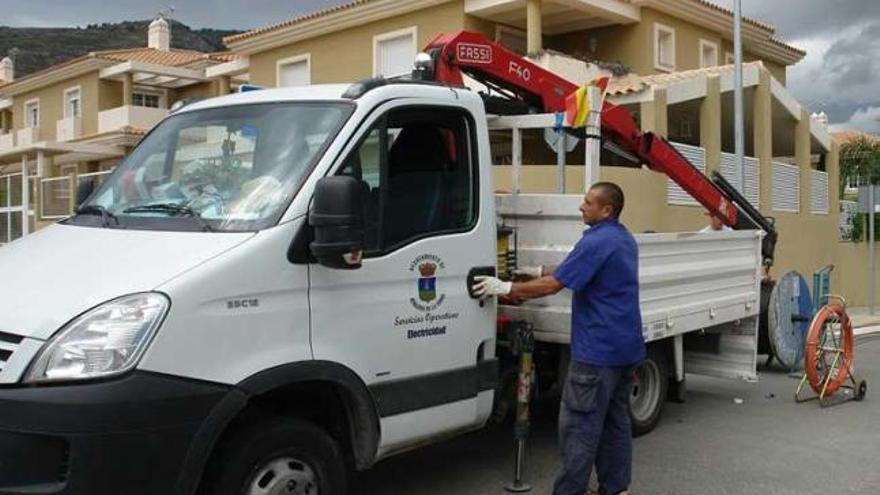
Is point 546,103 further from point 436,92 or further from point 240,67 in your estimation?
point 240,67

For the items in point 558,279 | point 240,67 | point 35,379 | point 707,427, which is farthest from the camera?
point 240,67

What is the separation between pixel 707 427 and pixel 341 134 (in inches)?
174

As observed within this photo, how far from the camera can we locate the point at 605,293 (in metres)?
4.91

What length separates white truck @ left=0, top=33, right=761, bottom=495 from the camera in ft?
11.3

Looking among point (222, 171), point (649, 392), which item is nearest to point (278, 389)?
point (222, 171)

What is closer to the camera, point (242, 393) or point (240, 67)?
point (242, 393)

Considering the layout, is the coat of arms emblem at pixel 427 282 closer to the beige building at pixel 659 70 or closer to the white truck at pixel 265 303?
the white truck at pixel 265 303

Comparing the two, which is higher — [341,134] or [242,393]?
[341,134]

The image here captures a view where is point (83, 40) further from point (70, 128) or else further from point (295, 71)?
point (295, 71)

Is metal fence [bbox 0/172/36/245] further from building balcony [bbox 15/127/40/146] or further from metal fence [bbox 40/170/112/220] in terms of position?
building balcony [bbox 15/127/40/146]

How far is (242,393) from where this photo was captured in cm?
381

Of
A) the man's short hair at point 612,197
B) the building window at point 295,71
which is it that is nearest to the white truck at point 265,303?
the man's short hair at point 612,197

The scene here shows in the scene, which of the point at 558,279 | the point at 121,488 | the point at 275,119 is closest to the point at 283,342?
the point at 121,488

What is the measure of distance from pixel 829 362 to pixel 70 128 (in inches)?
1366
